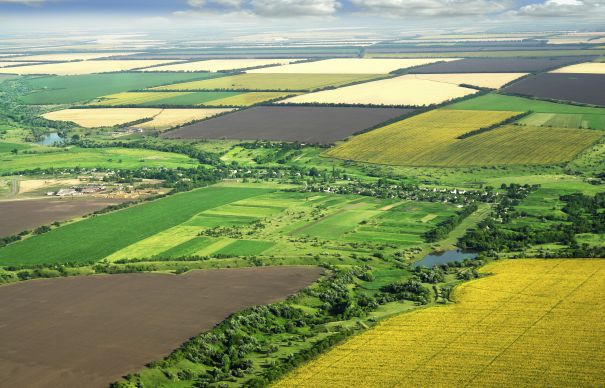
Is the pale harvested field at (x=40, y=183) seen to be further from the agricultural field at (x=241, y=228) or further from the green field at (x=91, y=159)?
the agricultural field at (x=241, y=228)

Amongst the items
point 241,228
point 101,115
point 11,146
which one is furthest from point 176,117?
point 241,228

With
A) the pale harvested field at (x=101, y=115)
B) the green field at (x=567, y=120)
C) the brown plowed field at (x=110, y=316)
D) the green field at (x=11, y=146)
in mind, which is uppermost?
the green field at (x=567, y=120)

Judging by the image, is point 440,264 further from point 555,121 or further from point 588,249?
point 555,121

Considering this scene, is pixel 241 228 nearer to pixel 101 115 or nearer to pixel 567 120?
pixel 567 120

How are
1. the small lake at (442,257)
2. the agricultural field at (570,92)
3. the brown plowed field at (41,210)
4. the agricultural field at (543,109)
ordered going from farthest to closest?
1. the agricultural field at (570,92)
2. the agricultural field at (543,109)
3. the brown plowed field at (41,210)
4. the small lake at (442,257)

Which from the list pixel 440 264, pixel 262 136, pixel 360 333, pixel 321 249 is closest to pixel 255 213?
pixel 321 249

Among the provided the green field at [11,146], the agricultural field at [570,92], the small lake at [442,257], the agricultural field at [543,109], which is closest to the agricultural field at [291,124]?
the agricultural field at [543,109]

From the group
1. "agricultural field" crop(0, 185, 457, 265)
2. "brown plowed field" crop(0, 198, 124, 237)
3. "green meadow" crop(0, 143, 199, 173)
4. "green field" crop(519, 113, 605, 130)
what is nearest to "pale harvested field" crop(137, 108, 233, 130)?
"green meadow" crop(0, 143, 199, 173)
